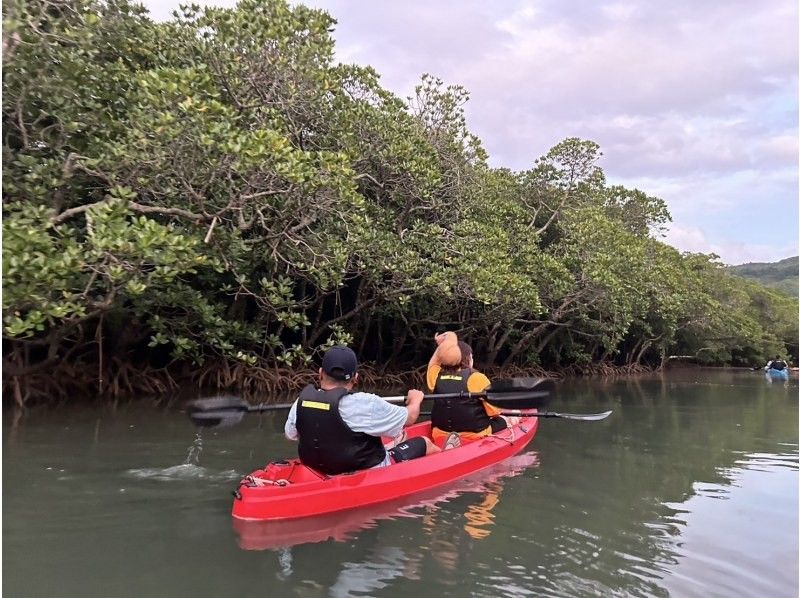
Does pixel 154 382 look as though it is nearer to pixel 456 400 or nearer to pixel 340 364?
pixel 456 400

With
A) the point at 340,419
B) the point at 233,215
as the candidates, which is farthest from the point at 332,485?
the point at 233,215

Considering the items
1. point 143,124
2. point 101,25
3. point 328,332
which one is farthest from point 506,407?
point 328,332

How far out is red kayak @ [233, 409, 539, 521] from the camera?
4070mm

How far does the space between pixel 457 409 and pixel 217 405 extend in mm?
2251

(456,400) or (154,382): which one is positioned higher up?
(456,400)

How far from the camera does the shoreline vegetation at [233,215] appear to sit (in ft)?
21.8

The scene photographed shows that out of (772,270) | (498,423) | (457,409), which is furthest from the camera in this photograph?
(772,270)

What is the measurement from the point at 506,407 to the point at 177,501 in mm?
3271

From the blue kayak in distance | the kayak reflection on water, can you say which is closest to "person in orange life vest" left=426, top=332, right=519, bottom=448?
the kayak reflection on water

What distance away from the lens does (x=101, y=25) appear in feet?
25.6

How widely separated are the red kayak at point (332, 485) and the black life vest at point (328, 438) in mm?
77

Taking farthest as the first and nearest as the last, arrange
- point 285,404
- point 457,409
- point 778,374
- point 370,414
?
point 778,374
point 457,409
point 285,404
point 370,414

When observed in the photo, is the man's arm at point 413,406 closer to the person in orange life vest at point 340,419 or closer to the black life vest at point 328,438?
the person in orange life vest at point 340,419

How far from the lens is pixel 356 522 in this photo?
4.16 metres
